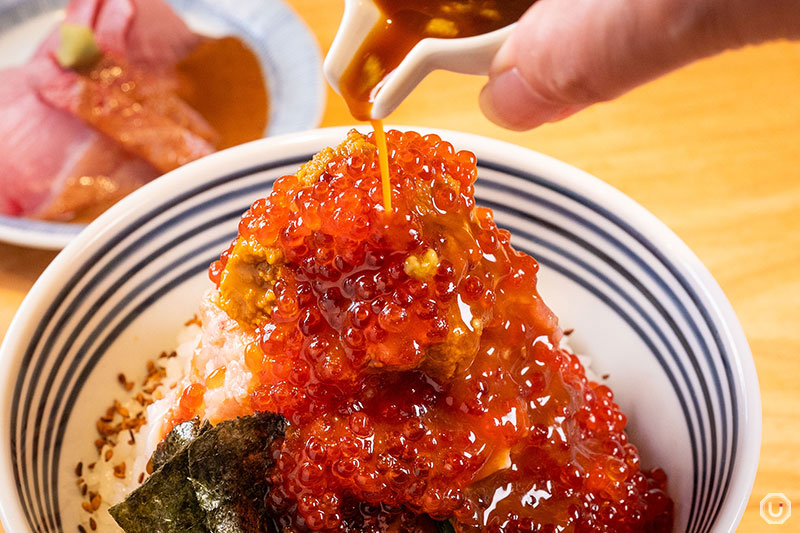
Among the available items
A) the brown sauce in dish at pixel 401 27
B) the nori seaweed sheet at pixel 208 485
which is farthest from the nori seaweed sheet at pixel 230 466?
the brown sauce in dish at pixel 401 27

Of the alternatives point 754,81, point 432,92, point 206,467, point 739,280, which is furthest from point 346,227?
point 754,81

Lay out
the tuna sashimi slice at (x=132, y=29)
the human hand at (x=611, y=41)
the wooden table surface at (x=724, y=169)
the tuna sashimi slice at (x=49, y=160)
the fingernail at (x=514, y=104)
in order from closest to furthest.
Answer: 1. the human hand at (x=611, y=41)
2. the fingernail at (x=514, y=104)
3. the wooden table surface at (x=724, y=169)
4. the tuna sashimi slice at (x=49, y=160)
5. the tuna sashimi slice at (x=132, y=29)

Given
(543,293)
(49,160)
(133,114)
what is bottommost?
(49,160)

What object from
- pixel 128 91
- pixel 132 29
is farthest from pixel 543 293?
pixel 132 29

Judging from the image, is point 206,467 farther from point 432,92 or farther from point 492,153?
point 432,92
